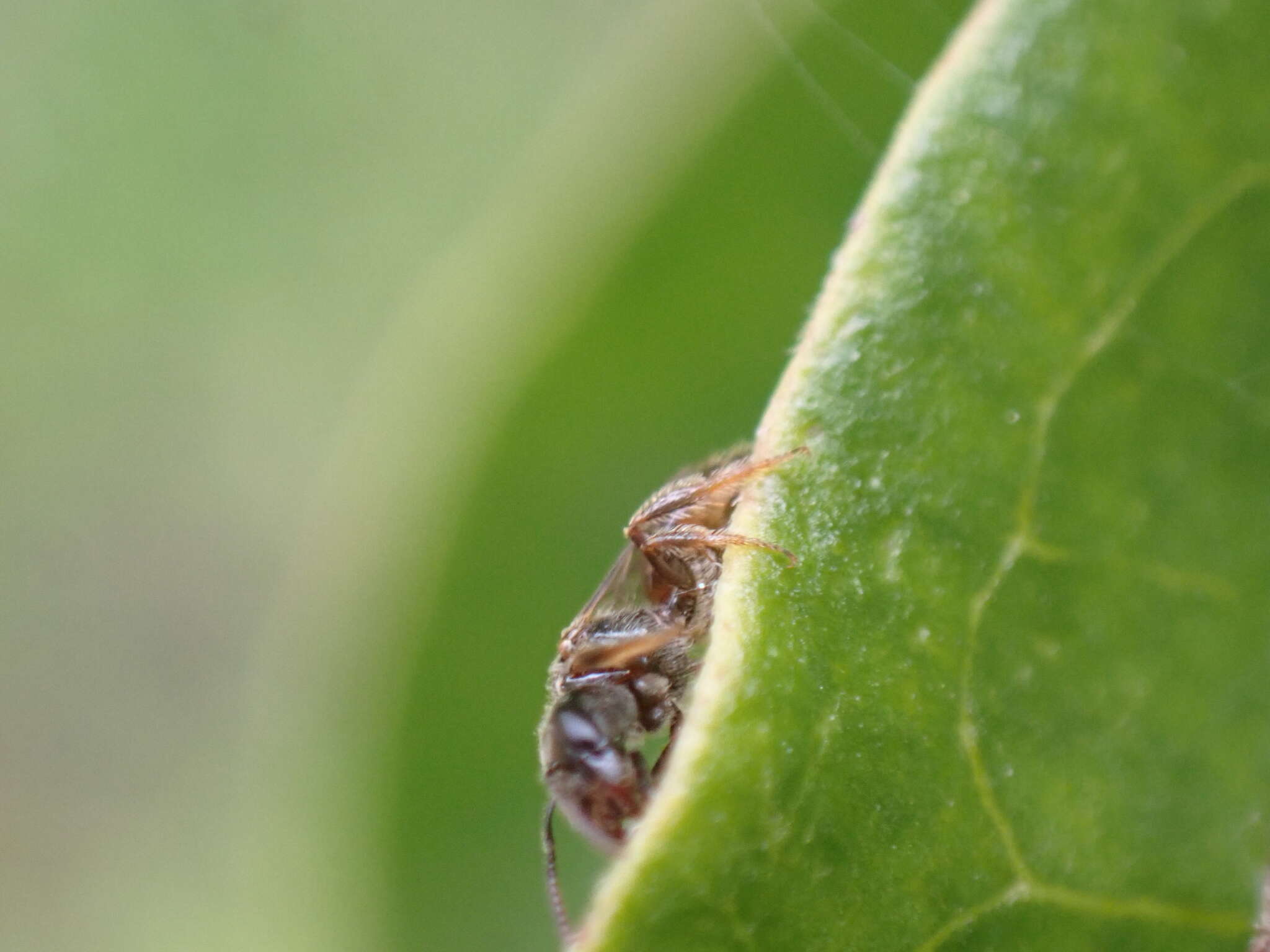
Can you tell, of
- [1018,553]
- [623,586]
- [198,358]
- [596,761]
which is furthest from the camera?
[198,358]

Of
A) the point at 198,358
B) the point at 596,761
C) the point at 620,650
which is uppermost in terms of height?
the point at 198,358

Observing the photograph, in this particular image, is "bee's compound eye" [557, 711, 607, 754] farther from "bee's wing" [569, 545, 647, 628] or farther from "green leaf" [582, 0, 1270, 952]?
"green leaf" [582, 0, 1270, 952]

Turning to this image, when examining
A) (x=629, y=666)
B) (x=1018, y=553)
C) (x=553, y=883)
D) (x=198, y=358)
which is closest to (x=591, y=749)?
(x=629, y=666)

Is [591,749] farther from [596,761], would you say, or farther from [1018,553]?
[1018,553]

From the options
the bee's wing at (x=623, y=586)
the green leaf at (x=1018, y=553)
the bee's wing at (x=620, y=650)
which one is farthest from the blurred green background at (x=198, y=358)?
the green leaf at (x=1018, y=553)

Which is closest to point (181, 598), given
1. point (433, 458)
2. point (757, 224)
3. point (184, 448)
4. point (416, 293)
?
point (184, 448)

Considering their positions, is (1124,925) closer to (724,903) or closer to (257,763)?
(724,903)

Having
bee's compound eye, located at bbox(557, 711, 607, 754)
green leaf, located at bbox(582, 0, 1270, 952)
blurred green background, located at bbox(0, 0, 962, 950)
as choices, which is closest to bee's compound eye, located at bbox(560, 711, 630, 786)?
bee's compound eye, located at bbox(557, 711, 607, 754)
